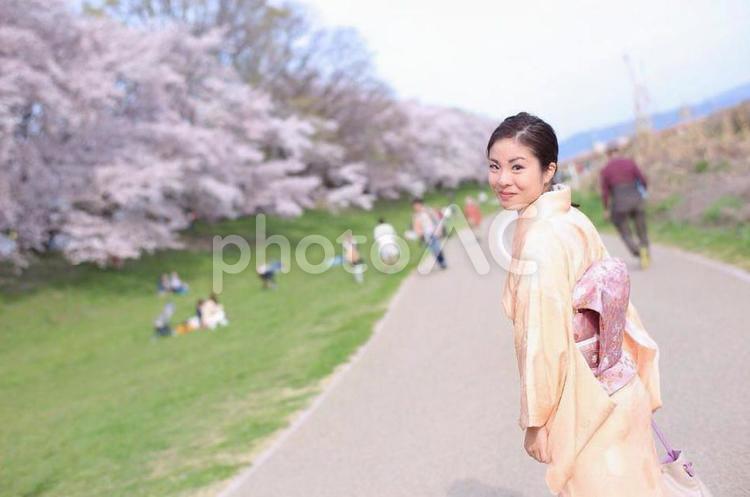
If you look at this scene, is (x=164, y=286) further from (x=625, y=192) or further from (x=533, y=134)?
(x=533, y=134)

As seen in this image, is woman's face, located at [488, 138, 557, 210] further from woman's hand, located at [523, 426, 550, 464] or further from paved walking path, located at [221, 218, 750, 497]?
paved walking path, located at [221, 218, 750, 497]

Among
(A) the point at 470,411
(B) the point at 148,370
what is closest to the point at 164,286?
(B) the point at 148,370

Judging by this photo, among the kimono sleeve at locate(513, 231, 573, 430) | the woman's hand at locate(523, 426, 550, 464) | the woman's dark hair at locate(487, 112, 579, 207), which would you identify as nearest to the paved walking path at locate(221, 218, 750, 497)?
the woman's hand at locate(523, 426, 550, 464)

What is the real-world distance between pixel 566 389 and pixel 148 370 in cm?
1079

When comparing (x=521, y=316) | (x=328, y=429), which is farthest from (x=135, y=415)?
(x=521, y=316)

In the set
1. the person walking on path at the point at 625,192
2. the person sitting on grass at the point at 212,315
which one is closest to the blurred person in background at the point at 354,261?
the person sitting on grass at the point at 212,315

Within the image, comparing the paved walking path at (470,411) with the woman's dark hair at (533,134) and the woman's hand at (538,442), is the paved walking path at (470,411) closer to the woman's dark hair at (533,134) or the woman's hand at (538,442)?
the woman's hand at (538,442)

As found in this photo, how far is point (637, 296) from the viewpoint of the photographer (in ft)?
31.4

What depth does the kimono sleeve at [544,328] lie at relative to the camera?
239 centimetres

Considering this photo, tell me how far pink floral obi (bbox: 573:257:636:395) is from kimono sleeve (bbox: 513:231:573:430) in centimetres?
10

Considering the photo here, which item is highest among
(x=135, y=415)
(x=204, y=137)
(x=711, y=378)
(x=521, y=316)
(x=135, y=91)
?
(x=135, y=91)

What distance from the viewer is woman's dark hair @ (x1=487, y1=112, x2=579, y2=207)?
2553 mm

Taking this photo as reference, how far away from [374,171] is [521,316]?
41121mm

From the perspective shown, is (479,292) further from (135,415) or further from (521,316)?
(521,316)
